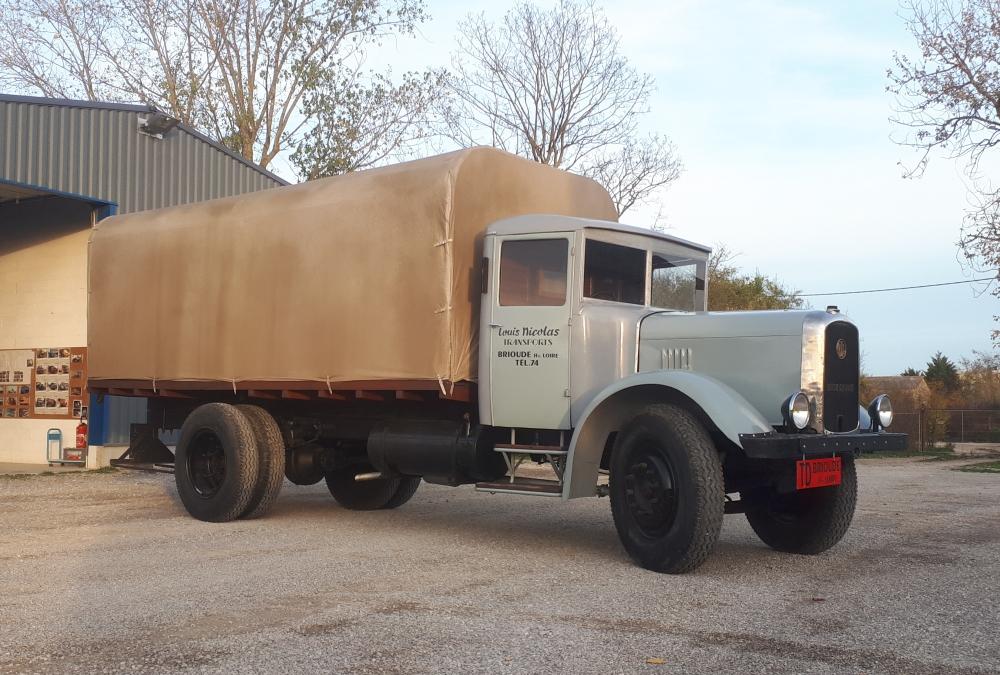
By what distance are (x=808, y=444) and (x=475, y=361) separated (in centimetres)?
279

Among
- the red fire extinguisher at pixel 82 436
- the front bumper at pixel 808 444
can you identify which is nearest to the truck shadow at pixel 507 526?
the front bumper at pixel 808 444

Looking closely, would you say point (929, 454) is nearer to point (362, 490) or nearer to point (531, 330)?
point (362, 490)

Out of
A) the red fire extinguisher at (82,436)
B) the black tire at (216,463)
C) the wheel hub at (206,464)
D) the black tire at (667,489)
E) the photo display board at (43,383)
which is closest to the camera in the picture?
the black tire at (667,489)

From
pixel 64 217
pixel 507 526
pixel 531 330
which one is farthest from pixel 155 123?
pixel 531 330

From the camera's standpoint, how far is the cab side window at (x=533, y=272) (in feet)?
25.3

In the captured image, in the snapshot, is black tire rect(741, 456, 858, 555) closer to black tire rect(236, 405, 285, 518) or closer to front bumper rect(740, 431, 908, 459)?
front bumper rect(740, 431, 908, 459)

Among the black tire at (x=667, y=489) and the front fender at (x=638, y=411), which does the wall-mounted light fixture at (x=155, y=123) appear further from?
the black tire at (x=667, y=489)

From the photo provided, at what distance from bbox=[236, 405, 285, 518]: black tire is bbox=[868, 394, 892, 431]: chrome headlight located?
207 inches

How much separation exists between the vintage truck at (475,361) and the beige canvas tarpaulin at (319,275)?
0.07 feet

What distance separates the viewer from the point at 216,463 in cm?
968

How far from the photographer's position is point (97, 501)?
11359 mm

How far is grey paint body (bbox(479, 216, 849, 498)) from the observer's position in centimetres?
673

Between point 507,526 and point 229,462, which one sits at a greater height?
point 229,462

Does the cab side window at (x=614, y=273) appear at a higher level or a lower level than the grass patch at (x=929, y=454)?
higher
